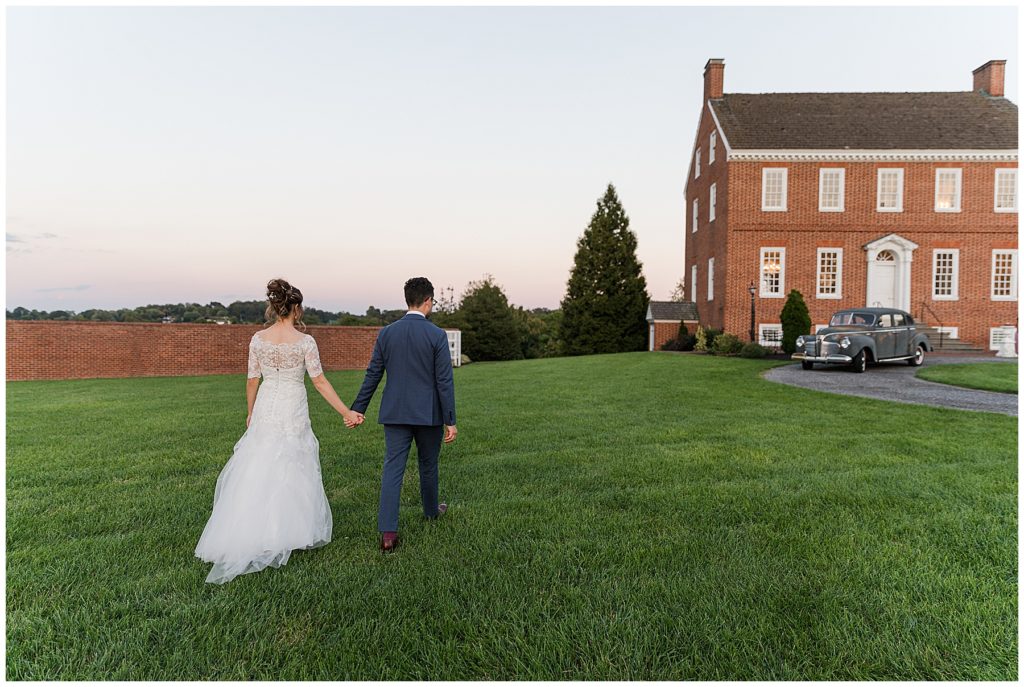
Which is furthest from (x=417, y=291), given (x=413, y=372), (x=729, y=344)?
(x=729, y=344)

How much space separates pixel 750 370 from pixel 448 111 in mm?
12278

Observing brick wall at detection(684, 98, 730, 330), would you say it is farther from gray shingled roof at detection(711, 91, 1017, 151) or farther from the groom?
the groom

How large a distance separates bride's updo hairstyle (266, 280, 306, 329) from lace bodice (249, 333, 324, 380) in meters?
0.20

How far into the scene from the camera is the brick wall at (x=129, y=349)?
66.7 feet

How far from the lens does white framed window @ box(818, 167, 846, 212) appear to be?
1037 inches

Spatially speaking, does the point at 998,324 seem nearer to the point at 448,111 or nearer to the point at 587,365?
the point at 587,365

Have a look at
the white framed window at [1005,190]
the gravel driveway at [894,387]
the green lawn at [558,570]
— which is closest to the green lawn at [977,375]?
the gravel driveway at [894,387]

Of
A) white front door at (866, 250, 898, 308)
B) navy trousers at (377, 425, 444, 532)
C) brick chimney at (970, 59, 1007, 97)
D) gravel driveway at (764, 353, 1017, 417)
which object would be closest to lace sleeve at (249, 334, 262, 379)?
navy trousers at (377, 425, 444, 532)

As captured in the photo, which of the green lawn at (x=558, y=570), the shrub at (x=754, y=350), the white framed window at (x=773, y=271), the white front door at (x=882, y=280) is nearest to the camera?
the green lawn at (x=558, y=570)

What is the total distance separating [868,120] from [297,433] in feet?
104

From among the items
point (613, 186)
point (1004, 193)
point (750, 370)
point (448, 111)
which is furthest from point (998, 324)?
point (448, 111)

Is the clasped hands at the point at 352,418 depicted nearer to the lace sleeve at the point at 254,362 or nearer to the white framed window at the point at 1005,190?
the lace sleeve at the point at 254,362

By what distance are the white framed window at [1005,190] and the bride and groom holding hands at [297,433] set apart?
3175 cm

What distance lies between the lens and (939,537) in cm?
426
